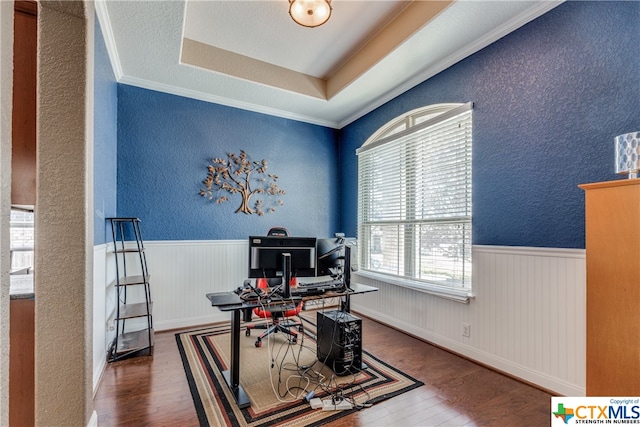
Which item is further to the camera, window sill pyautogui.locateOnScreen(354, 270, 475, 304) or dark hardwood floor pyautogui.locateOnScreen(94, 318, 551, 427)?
window sill pyautogui.locateOnScreen(354, 270, 475, 304)

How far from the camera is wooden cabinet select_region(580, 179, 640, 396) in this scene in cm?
152

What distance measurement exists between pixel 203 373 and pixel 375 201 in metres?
2.85

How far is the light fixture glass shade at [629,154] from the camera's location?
5.23 ft

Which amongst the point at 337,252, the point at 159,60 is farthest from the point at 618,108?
the point at 159,60

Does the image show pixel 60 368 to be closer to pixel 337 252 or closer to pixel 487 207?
pixel 337 252

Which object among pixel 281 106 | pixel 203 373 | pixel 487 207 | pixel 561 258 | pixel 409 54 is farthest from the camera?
pixel 281 106

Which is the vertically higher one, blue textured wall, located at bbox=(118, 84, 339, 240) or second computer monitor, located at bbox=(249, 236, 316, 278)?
blue textured wall, located at bbox=(118, 84, 339, 240)

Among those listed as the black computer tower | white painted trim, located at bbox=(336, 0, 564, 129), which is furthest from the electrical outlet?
white painted trim, located at bbox=(336, 0, 564, 129)

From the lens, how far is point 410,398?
216cm

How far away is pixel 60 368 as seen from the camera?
1.50 metres

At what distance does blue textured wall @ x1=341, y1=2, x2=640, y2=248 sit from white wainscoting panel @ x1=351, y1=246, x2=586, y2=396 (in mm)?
157

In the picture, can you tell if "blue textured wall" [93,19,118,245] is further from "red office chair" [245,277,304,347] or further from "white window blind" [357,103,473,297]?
"white window blind" [357,103,473,297]

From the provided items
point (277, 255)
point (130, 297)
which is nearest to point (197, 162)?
point (130, 297)

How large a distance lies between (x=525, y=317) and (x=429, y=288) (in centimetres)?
91
